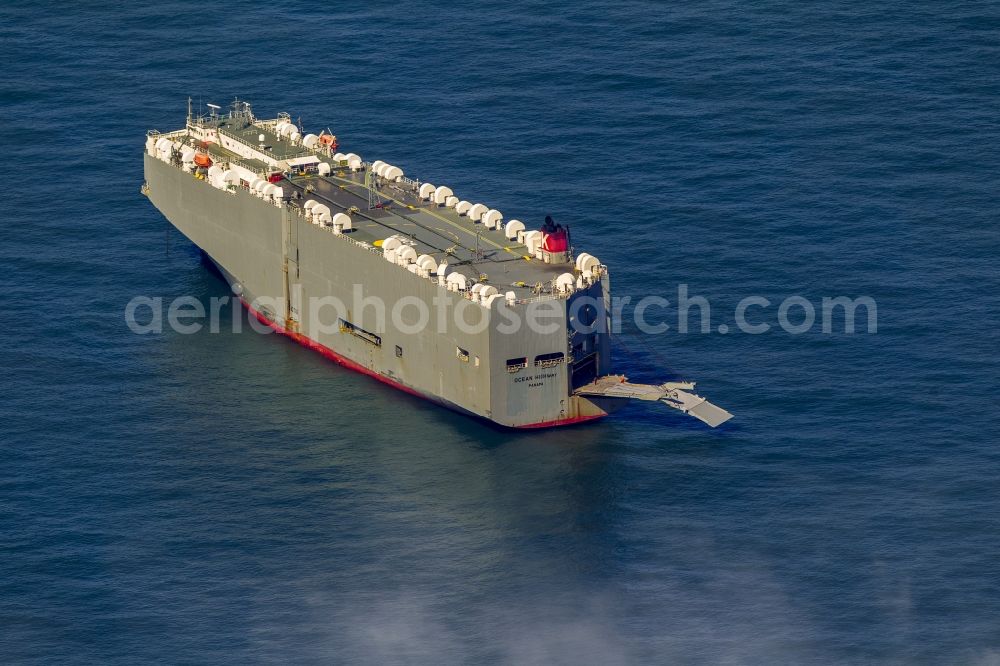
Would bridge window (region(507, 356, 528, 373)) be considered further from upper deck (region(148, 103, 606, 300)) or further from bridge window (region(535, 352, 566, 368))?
upper deck (region(148, 103, 606, 300))

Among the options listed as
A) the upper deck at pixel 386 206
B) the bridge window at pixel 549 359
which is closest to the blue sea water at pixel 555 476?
the bridge window at pixel 549 359

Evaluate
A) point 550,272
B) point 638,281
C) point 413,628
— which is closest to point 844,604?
point 413,628

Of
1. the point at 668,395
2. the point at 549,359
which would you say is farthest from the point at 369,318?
the point at 668,395

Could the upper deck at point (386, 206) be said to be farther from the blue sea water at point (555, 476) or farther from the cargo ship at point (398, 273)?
the blue sea water at point (555, 476)

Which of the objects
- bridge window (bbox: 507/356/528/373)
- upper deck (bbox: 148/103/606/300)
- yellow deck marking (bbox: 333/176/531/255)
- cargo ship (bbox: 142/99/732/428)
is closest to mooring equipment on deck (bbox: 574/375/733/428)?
cargo ship (bbox: 142/99/732/428)

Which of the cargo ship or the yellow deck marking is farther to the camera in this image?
the yellow deck marking

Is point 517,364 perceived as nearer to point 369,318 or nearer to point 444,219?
point 369,318
